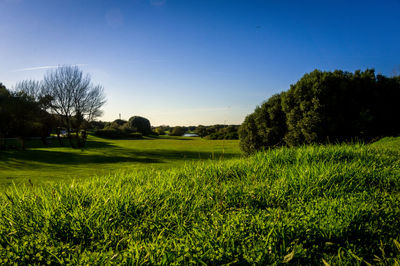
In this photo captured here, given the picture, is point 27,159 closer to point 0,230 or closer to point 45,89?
point 45,89

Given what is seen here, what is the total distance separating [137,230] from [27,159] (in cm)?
2011

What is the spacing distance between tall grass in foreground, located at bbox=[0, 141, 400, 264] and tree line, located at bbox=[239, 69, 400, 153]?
7.41 meters

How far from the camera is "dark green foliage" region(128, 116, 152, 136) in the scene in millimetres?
54562

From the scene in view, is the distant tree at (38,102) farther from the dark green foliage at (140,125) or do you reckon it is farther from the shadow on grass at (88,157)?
the dark green foliage at (140,125)

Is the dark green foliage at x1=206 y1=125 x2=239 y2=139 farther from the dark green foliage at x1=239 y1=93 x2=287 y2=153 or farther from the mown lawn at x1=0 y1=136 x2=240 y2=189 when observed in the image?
the dark green foliage at x1=239 y1=93 x2=287 y2=153

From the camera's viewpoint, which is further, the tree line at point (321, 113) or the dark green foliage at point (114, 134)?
the dark green foliage at point (114, 134)

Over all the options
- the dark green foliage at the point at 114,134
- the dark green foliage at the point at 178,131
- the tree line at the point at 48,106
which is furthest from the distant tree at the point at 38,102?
the dark green foliage at the point at 178,131

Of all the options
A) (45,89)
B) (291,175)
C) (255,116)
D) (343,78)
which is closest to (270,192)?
(291,175)

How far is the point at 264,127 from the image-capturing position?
12859 mm

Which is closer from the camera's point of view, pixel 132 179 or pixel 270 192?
pixel 270 192

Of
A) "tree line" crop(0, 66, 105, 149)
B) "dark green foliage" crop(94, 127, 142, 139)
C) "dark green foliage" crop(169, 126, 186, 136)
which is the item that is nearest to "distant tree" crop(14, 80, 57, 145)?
"tree line" crop(0, 66, 105, 149)

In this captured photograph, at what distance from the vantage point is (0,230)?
8.76ft

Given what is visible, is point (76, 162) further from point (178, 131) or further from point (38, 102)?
point (178, 131)

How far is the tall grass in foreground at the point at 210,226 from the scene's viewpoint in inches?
84.4
